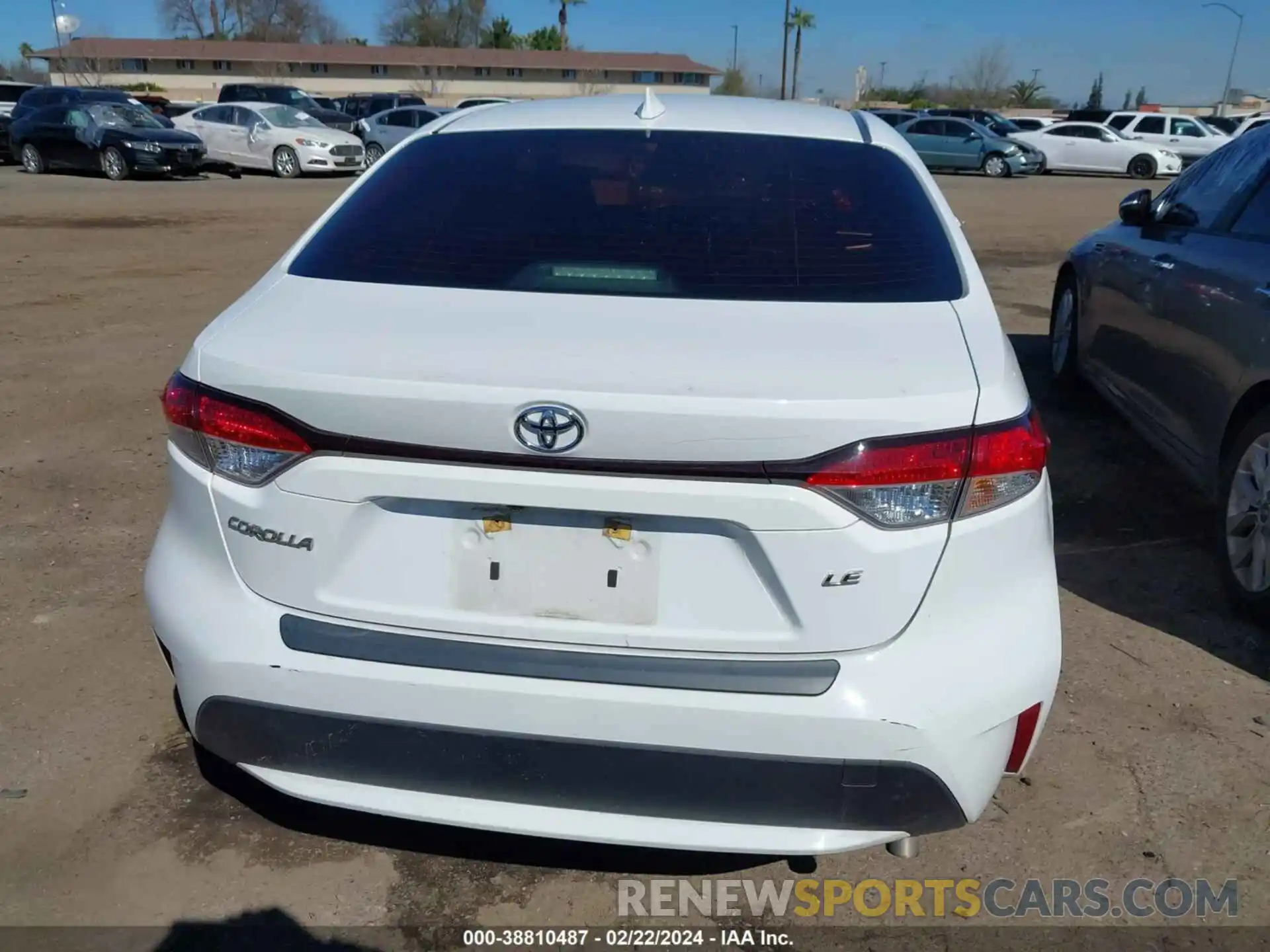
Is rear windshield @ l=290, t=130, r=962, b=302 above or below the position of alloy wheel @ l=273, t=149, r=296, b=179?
above

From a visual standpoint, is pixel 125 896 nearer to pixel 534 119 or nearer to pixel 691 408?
pixel 691 408

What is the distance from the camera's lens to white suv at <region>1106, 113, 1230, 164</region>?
31.2 metres

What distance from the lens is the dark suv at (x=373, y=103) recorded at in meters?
32.0

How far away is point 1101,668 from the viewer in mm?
3594

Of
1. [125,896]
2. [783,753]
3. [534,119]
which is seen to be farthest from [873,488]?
[125,896]

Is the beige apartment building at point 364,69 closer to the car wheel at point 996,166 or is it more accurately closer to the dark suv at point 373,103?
the dark suv at point 373,103

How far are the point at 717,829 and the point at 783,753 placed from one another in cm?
23

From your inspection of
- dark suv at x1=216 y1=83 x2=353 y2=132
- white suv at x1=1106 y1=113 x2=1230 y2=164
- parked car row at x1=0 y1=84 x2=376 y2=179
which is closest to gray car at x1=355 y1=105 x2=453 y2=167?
parked car row at x1=0 y1=84 x2=376 y2=179

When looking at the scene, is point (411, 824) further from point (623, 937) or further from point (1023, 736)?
point (1023, 736)

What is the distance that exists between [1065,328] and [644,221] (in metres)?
Answer: 4.68

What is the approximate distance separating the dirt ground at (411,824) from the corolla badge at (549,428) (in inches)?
47.9

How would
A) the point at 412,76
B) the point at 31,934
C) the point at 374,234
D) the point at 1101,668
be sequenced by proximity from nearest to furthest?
the point at 31,934 < the point at 374,234 < the point at 1101,668 < the point at 412,76

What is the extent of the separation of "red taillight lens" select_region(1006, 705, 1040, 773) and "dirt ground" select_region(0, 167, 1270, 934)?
0.53m

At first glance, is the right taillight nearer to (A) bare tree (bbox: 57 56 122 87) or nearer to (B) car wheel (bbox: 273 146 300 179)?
(B) car wheel (bbox: 273 146 300 179)
